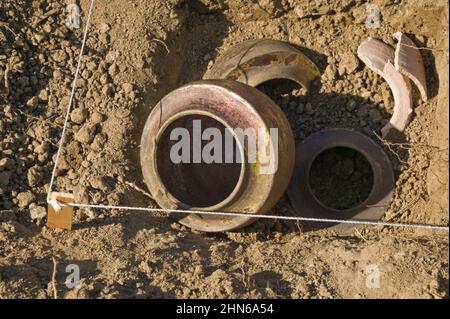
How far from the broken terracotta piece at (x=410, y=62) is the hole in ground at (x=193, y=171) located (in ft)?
4.11

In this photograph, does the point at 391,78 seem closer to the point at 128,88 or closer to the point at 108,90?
the point at 128,88

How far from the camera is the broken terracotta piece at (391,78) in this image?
18.9 ft

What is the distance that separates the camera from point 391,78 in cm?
580

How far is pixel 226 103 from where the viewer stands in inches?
207

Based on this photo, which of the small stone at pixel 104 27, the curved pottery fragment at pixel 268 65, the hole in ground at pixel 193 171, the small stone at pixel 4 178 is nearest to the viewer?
the small stone at pixel 4 178

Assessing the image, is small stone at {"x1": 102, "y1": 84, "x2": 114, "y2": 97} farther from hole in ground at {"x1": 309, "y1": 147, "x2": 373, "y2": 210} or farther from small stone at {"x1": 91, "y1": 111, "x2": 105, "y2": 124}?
hole in ground at {"x1": 309, "y1": 147, "x2": 373, "y2": 210}

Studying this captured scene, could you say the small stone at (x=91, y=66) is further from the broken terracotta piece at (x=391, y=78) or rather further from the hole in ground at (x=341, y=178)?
the broken terracotta piece at (x=391, y=78)

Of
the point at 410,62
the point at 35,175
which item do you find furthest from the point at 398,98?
the point at 35,175

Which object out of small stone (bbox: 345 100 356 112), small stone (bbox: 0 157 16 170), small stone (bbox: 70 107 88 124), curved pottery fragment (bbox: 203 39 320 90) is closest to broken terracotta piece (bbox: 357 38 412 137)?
small stone (bbox: 345 100 356 112)

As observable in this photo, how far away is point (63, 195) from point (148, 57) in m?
1.27

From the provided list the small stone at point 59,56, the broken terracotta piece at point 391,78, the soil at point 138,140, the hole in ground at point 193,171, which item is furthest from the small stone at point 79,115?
the broken terracotta piece at point 391,78
